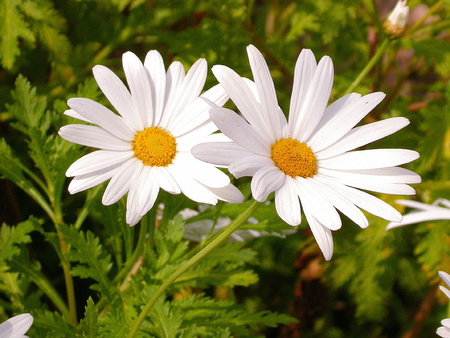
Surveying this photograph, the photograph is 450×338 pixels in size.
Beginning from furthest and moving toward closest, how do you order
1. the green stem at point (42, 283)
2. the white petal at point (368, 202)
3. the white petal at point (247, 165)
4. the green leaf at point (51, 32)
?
1. the green leaf at point (51, 32)
2. the green stem at point (42, 283)
3. the white petal at point (368, 202)
4. the white petal at point (247, 165)

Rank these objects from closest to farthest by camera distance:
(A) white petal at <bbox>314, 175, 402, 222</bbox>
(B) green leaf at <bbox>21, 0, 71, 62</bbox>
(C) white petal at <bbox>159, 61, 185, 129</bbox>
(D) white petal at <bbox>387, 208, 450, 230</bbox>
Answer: (A) white petal at <bbox>314, 175, 402, 222</bbox> < (C) white petal at <bbox>159, 61, 185, 129</bbox> < (D) white petal at <bbox>387, 208, 450, 230</bbox> < (B) green leaf at <bbox>21, 0, 71, 62</bbox>

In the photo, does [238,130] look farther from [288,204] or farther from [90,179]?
[90,179]

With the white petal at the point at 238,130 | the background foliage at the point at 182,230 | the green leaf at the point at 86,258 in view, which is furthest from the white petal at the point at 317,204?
the green leaf at the point at 86,258

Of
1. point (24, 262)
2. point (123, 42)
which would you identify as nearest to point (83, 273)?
point (24, 262)

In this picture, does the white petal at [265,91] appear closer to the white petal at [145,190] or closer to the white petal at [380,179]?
the white petal at [380,179]

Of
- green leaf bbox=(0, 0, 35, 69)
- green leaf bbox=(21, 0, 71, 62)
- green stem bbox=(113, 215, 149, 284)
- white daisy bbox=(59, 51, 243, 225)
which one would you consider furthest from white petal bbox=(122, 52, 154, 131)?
green leaf bbox=(21, 0, 71, 62)

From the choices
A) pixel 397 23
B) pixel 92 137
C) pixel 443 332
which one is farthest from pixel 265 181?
pixel 397 23

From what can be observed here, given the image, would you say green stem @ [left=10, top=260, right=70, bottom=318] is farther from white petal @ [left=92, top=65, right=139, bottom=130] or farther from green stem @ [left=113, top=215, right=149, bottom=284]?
white petal @ [left=92, top=65, right=139, bottom=130]

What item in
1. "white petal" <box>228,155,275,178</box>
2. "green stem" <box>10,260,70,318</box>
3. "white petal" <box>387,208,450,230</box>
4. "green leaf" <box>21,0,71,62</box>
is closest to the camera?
"white petal" <box>228,155,275,178</box>
